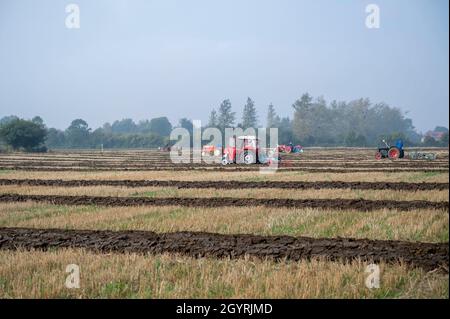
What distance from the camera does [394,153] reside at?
3653 cm

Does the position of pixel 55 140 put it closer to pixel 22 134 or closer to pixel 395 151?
pixel 22 134

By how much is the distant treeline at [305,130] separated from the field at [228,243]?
51964 mm

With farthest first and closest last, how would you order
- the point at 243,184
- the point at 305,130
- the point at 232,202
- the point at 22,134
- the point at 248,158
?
the point at 305,130 < the point at 22,134 < the point at 248,158 < the point at 243,184 < the point at 232,202

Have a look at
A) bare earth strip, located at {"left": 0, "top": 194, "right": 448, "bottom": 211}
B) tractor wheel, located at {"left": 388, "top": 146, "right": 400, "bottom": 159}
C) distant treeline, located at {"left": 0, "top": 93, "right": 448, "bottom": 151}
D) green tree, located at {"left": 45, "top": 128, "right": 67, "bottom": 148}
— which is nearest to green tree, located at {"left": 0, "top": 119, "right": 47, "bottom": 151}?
distant treeline, located at {"left": 0, "top": 93, "right": 448, "bottom": 151}

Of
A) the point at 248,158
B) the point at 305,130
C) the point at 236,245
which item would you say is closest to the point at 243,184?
the point at 236,245

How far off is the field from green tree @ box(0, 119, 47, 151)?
59874 millimetres

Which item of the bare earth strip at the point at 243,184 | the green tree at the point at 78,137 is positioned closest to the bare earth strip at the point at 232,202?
the bare earth strip at the point at 243,184

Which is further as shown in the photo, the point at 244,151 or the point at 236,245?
the point at 244,151

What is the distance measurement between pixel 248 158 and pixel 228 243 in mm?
24203

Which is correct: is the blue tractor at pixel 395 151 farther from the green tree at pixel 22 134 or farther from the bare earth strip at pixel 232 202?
the green tree at pixel 22 134

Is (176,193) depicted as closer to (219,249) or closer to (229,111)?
(219,249)

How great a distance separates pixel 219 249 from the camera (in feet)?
27.2

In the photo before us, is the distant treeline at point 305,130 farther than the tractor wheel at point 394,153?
Yes

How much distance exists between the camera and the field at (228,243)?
19.8ft
